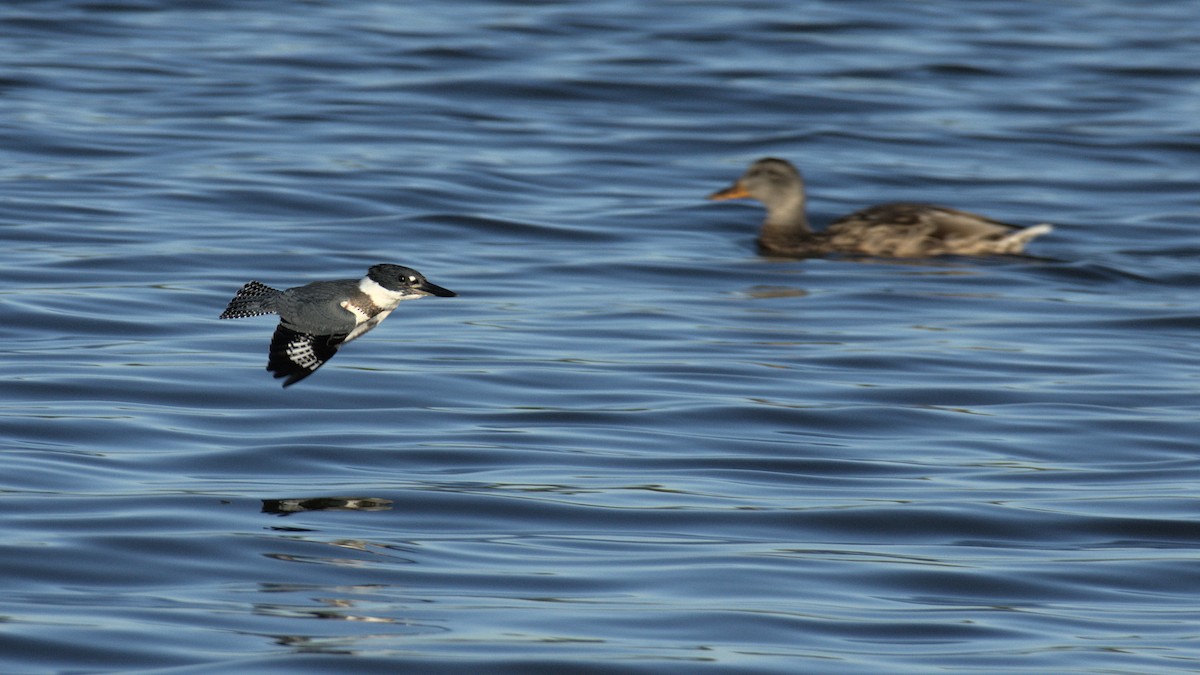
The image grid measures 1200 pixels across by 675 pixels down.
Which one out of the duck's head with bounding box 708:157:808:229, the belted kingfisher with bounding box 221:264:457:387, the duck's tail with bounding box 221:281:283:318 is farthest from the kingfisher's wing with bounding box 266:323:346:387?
the duck's head with bounding box 708:157:808:229

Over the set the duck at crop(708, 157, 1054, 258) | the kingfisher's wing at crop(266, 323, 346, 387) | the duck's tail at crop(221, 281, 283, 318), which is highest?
the duck's tail at crop(221, 281, 283, 318)

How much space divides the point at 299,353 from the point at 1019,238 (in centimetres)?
726

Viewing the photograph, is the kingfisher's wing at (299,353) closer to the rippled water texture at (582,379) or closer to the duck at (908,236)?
the rippled water texture at (582,379)

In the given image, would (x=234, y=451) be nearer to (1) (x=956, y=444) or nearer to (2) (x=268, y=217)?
(1) (x=956, y=444)

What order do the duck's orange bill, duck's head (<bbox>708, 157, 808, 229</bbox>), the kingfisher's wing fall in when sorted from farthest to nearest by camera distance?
1. the duck's orange bill
2. duck's head (<bbox>708, 157, 808, 229</bbox>)
3. the kingfisher's wing

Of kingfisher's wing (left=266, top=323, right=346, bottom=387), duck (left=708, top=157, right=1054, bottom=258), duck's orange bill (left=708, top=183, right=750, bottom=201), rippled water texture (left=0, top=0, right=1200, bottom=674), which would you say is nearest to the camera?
rippled water texture (left=0, top=0, right=1200, bottom=674)

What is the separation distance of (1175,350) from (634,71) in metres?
10.0

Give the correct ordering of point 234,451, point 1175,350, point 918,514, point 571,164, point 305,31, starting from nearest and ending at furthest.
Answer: point 918,514, point 234,451, point 1175,350, point 571,164, point 305,31

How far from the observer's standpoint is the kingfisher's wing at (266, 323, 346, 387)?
6586 millimetres

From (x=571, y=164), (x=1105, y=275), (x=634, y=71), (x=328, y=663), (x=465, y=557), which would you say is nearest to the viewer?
(x=328, y=663)

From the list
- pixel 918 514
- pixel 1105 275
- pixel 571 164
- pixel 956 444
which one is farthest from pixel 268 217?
pixel 918 514

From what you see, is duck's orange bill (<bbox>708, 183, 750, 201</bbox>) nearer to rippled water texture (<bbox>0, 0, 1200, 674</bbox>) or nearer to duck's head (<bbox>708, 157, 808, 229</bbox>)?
duck's head (<bbox>708, 157, 808, 229</bbox>)

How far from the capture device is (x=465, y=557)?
6.53 meters

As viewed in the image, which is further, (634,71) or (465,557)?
(634,71)
